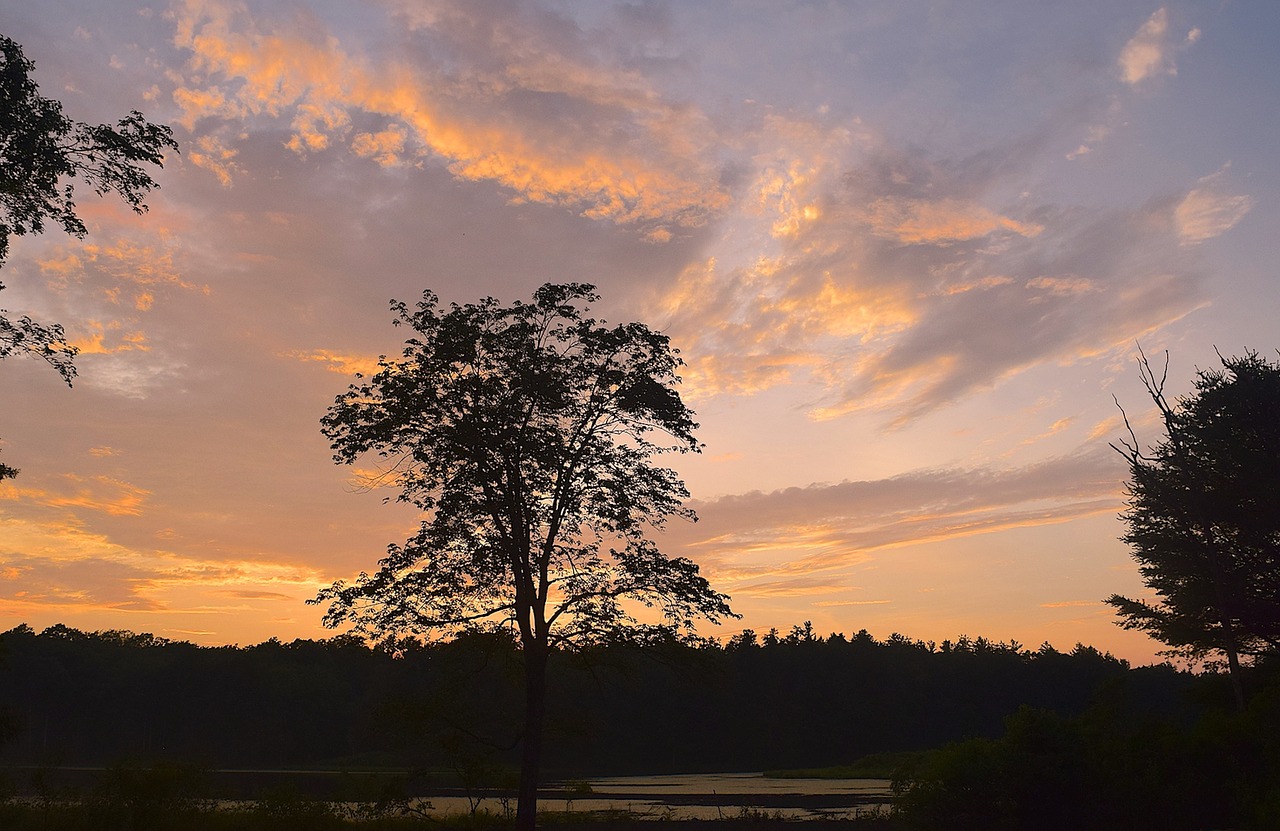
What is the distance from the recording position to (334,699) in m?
140

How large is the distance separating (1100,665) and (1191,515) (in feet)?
390

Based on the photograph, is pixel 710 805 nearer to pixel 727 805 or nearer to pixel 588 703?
pixel 727 805

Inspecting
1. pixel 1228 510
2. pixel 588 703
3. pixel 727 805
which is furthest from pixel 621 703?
pixel 1228 510

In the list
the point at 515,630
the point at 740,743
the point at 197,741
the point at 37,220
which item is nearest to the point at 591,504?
the point at 515,630

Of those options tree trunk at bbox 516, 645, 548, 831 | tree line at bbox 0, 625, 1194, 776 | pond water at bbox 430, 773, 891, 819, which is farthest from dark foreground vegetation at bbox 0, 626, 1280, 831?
tree trunk at bbox 516, 645, 548, 831

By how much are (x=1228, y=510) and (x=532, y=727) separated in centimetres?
3499

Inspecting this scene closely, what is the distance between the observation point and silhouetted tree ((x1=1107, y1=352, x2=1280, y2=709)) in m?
41.2

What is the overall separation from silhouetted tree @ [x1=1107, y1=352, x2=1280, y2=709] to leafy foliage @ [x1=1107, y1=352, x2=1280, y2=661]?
4cm

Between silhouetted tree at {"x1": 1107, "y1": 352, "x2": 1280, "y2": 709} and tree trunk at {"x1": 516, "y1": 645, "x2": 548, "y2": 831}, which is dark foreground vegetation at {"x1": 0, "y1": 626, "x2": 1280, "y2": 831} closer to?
silhouetted tree at {"x1": 1107, "y1": 352, "x2": 1280, "y2": 709}

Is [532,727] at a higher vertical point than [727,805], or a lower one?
higher

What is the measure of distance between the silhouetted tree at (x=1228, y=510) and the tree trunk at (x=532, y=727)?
2892 centimetres

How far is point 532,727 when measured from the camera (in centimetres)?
2778

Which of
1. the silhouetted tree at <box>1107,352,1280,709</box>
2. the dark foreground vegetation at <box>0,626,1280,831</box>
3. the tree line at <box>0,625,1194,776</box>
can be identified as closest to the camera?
the silhouetted tree at <box>1107,352,1280,709</box>

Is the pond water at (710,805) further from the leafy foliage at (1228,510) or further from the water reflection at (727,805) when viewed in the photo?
the leafy foliage at (1228,510)
